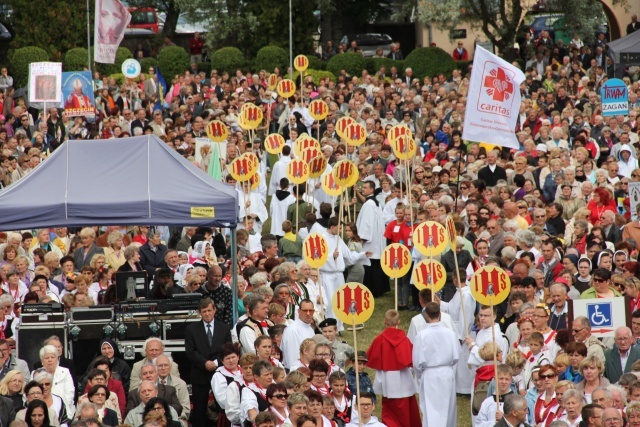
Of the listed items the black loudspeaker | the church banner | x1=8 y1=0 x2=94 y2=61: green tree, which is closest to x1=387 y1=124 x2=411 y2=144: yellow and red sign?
the church banner

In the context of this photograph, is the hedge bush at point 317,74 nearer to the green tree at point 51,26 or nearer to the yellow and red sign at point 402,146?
the green tree at point 51,26

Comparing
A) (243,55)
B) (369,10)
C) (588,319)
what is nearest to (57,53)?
(243,55)

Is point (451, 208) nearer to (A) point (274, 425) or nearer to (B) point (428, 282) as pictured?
(B) point (428, 282)

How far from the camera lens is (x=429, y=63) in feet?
122

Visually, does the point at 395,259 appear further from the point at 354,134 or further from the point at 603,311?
the point at 354,134

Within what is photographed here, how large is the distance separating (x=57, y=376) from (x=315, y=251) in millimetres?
4137

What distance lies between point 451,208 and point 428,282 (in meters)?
4.32

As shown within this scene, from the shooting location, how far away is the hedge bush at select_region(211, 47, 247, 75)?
3803cm

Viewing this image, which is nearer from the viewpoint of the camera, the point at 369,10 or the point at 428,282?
the point at 428,282

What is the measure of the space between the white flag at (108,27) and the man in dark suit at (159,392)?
12785mm

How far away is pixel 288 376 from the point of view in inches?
493

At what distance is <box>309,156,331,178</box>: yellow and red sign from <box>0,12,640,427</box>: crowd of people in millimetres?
615

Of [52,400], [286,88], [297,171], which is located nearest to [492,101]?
[297,171]

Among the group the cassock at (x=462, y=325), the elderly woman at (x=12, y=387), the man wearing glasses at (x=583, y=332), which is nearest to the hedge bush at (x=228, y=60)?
the cassock at (x=462, y=325)
